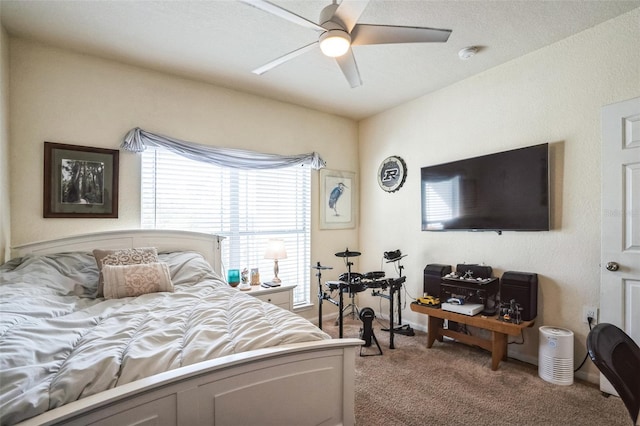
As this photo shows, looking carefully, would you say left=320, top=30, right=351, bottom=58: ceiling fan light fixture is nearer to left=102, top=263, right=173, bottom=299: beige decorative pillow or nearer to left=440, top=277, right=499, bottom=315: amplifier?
left=102, top=263, right=173, bottom=299: beige decorative pillow

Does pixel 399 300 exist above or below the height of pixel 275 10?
below

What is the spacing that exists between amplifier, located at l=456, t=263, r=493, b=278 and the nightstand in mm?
1736

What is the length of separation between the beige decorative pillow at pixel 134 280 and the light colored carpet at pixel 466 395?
1625 mm

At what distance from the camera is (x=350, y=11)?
1.54 metres

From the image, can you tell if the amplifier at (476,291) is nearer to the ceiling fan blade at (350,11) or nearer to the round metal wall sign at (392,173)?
the round metal wall sign at (392,173)

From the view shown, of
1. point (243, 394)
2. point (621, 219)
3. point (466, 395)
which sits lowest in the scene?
point (466, 395)

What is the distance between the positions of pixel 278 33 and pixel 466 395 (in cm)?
301

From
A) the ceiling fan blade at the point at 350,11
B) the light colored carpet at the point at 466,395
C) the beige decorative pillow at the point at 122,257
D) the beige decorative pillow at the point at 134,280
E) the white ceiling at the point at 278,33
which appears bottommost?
the light colored carpet at the point at 466,395

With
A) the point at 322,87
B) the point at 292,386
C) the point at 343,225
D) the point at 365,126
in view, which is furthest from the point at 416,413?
the point at 365,126

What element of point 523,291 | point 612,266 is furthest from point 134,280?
point 612,266

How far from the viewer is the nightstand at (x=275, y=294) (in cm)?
299

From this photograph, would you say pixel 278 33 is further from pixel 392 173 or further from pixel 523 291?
pixel 523 291

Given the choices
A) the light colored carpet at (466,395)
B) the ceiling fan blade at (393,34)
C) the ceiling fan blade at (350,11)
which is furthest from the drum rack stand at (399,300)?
the ceiling fan blade at (350,11)

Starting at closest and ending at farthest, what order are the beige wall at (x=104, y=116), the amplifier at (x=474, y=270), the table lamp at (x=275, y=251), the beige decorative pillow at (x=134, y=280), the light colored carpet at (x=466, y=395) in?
1. the light colored carpet at (x=466, y=395)
2. the beige decorative pillow at (x=134, y=280)
3. the beige wall at (x=104, y=116)
4. the amplifier at (x=474, y=270)
5. the table lamp at (x=275, y=251)
